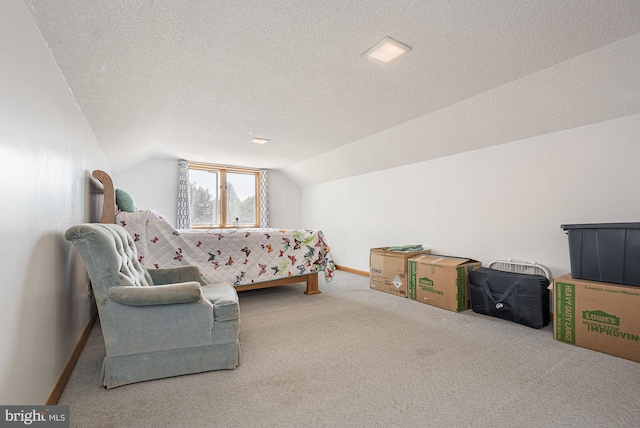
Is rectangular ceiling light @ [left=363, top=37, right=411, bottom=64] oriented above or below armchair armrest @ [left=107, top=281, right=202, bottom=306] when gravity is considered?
above

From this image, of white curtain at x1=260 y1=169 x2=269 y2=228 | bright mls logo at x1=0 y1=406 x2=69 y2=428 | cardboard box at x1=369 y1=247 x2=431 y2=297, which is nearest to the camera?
bright mls logo at x1=0 y1=406 x2=69 y2=428

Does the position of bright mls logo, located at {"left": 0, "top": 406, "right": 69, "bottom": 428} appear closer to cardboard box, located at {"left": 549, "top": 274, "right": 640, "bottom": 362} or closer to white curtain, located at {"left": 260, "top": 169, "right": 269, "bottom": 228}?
cardboard box, located at {"left": 549, "top": 274, "right": 640, "bottom": 362}

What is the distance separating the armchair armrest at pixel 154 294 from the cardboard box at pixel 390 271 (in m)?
2.71

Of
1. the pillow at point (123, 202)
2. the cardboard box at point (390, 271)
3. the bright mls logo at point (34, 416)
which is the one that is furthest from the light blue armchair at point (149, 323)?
the cardboard box at point (390, 271)

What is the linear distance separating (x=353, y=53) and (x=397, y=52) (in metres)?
0.30

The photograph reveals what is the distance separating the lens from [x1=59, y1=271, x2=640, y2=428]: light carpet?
1.45m

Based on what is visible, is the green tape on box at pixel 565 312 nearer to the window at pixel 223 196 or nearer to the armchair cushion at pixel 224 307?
the armchair cushion at pixel 224 307

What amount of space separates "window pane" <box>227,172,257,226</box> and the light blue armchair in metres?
4.33

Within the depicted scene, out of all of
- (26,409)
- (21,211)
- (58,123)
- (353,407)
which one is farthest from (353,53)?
(26,409)

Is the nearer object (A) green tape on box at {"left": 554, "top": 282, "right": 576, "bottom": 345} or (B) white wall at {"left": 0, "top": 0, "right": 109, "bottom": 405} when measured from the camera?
(B) white wall at {"left": 0, "top": 0, "right": 109, "bottom": 405}

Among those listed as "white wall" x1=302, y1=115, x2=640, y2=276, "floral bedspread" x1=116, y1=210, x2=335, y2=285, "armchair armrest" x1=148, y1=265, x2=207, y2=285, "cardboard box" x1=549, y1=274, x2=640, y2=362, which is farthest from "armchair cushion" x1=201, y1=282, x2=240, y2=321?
"white wall" x1=302, y1=115, x2=640, y2=276

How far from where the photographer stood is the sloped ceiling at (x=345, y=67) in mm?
1585

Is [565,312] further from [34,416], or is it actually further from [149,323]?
[34,416]

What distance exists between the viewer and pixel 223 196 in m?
6.13
